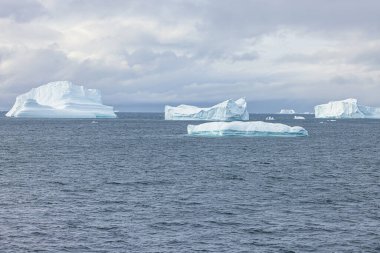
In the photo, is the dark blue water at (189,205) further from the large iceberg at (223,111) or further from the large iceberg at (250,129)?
the large iceberg at (223,111)

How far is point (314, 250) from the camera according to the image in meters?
20.0

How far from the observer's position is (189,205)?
28.0m

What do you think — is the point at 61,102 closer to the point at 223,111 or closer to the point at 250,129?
the point at 223,111

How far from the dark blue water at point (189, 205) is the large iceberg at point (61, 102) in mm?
109473

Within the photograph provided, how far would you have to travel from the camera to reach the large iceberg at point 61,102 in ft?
522

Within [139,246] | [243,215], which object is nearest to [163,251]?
[139,246]

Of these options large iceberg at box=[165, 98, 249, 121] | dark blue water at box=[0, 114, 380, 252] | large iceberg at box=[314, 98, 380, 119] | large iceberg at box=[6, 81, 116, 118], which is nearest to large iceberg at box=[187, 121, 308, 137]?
dark blue water at box=[0, 114, 380, 252]

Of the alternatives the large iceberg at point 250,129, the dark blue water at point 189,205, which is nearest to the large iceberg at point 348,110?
the large iceberg at point 250,129

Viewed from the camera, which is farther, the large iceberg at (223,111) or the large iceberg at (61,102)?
the large iceberg at (61,102)

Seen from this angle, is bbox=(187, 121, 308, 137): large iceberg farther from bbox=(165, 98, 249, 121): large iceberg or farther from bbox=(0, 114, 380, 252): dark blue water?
bbox=(165, 98, 249, 121): large iceberg

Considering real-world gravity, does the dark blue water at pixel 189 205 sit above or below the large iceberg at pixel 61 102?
below

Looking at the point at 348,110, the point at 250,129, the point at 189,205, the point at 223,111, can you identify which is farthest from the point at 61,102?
the point at 189,205

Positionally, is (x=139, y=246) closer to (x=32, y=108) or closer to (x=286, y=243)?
(x=286, y=243)

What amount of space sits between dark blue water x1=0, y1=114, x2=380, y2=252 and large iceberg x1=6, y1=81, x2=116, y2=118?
10947 centimetres
